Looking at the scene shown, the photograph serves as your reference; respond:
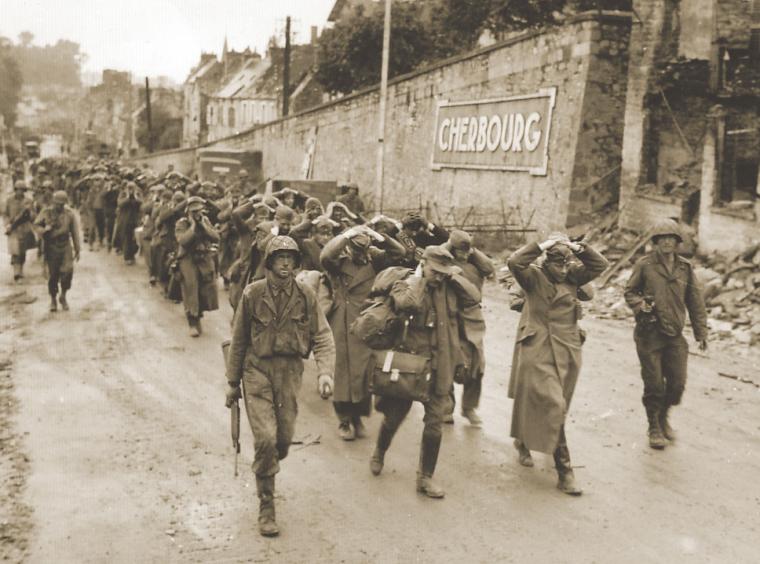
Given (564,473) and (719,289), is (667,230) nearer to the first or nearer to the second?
(564,473)

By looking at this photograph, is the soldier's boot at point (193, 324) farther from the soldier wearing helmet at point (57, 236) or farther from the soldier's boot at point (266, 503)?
the soldier's boot at point (266, 503)

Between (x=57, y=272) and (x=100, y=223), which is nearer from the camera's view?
(x=57, y=272)

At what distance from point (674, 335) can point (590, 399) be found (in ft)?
6.16

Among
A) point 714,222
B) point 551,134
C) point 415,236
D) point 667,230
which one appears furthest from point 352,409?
point 551,134

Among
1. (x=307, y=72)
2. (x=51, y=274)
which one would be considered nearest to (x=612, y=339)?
(x=51, y=274)

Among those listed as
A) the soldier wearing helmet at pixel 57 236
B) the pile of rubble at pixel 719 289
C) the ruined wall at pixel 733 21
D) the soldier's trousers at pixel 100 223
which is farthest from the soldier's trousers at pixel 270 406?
the soldier's trousers at pixel 100 223

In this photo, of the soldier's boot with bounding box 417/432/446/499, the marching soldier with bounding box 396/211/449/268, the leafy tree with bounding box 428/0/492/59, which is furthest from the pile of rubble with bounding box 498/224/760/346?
the leafy tree with bounding box 428/0/492/59

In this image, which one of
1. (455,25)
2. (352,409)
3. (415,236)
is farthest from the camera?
(455,25)

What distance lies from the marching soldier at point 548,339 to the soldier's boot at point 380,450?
0.92 m

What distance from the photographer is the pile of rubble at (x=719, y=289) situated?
12711 mm

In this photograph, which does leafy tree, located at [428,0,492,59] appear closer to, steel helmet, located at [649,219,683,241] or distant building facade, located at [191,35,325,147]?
distant building facade, located at [191,35,325,147]

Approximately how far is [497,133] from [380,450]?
15022 millimetres

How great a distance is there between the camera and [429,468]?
6.80 meters

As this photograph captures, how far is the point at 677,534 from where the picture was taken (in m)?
6.21
